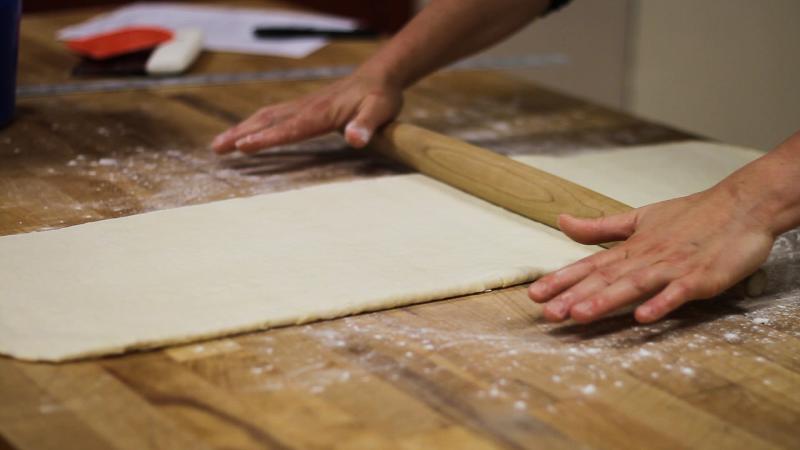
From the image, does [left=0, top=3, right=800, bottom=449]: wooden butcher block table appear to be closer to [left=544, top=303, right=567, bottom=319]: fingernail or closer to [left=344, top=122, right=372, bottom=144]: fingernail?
[left=544, top=303, right=567, bottom=319]: fingernail

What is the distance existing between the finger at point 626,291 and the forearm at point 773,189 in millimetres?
130

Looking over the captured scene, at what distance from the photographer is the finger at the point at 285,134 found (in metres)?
1.69

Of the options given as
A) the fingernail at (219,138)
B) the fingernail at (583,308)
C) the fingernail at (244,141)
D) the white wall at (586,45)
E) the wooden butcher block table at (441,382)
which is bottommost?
the white wall at (586,45)

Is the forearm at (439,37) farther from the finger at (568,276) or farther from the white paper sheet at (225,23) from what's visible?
the finger at (568,276)

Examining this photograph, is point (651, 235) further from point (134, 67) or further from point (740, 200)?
point (134, 67)

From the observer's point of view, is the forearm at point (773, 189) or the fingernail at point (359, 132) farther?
the fingernail at point (359, 132)

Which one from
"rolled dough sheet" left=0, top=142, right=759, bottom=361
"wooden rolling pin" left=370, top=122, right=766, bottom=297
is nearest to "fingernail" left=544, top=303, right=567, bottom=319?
Answer: "rolled dough sheet" left=0, top=142, right=759, bottom=361

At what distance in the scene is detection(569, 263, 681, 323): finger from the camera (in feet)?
3.53

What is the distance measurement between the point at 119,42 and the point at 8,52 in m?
0.54

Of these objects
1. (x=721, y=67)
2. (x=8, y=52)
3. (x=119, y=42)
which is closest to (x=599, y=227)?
(x=8, y=52)

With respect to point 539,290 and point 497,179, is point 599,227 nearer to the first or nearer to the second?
point 539,290

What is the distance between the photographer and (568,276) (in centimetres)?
113

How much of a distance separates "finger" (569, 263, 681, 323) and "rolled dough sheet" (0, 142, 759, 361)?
15cm

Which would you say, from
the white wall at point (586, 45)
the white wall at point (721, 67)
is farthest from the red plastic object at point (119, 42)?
the white wall at point (586, 45)
